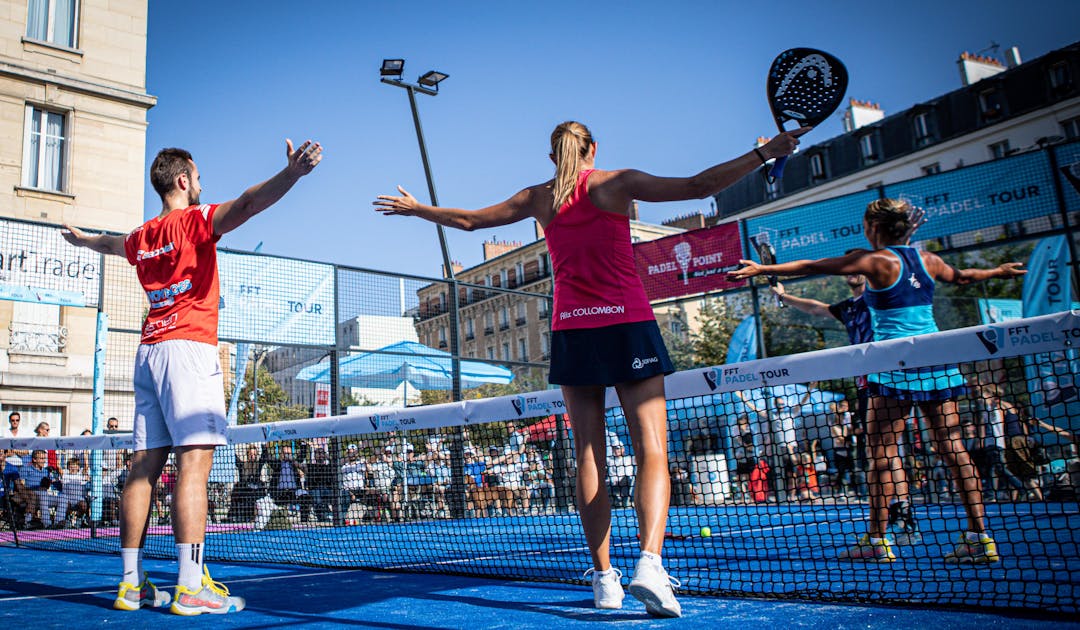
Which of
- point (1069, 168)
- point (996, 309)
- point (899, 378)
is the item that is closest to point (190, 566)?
point (899, 378)

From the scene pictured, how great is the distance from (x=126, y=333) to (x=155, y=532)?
2533 mm

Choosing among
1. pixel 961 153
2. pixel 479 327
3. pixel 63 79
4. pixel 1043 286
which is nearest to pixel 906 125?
pixel 961 153

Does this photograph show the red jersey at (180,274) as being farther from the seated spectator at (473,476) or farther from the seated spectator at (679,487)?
the seated spectator at (679,487)

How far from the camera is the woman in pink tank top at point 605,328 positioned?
3154mm

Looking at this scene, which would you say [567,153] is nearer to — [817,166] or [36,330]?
[36,330]

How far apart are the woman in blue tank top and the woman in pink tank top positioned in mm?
1201

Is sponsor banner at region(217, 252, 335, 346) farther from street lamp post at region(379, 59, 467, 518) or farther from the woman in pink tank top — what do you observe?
the woman in pink tank top

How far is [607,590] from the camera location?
10.4 ft

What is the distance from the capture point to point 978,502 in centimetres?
400

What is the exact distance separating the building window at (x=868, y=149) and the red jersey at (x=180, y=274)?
53.9 m

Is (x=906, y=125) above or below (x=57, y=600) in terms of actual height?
above

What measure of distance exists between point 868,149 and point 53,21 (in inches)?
1823

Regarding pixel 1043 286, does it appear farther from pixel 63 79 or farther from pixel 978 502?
pixel 63 79

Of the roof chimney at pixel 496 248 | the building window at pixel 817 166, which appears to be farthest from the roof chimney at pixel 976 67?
the roof chimney at pixel 496 248
